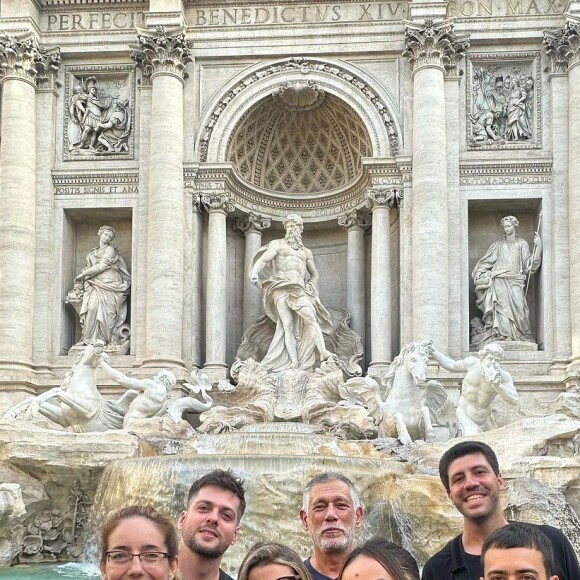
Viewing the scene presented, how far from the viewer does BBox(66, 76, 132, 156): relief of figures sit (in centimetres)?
2239

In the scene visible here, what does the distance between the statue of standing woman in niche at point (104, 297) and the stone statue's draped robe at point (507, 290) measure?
7642mm

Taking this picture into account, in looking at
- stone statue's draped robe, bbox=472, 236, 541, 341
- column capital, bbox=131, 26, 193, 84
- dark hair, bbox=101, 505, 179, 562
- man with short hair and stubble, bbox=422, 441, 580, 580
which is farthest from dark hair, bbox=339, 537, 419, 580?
column capital, bbox=131, 26, 193, 84

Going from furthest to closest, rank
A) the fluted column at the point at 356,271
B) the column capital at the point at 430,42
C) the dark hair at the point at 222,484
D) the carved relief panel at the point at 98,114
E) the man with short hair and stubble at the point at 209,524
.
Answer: the carved relief panel at the point at 98,114
the fluted column at the point at 356,271
the column capital at the point at 430,42
the dark hair at the point at 222,484
the man with short hair and stubble at the point at 209,524

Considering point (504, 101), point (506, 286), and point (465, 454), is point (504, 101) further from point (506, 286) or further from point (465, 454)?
point (465, 454)

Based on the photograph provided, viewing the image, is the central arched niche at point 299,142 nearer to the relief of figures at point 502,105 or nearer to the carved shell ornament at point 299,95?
the carved shell ornament at point 299,95

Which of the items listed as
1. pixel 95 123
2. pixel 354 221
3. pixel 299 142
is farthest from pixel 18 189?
pixel 354 221

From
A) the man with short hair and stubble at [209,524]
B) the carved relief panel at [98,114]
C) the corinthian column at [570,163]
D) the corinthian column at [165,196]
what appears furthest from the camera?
the carved relief panel at [98,114]

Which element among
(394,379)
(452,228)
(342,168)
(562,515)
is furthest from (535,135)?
(562,515)

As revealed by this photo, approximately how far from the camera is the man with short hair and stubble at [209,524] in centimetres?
401

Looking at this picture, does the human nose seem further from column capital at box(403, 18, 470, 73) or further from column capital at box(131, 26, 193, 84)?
column capital at box(131, 26, 193, 84)

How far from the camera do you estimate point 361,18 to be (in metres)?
22.2

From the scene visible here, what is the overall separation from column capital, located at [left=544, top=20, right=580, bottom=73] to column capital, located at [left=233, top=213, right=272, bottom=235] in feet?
23.3

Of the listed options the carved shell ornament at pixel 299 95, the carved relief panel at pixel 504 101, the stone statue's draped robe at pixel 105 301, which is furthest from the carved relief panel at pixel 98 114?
the carved relief panel at pixel 504 101

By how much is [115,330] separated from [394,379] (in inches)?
272
